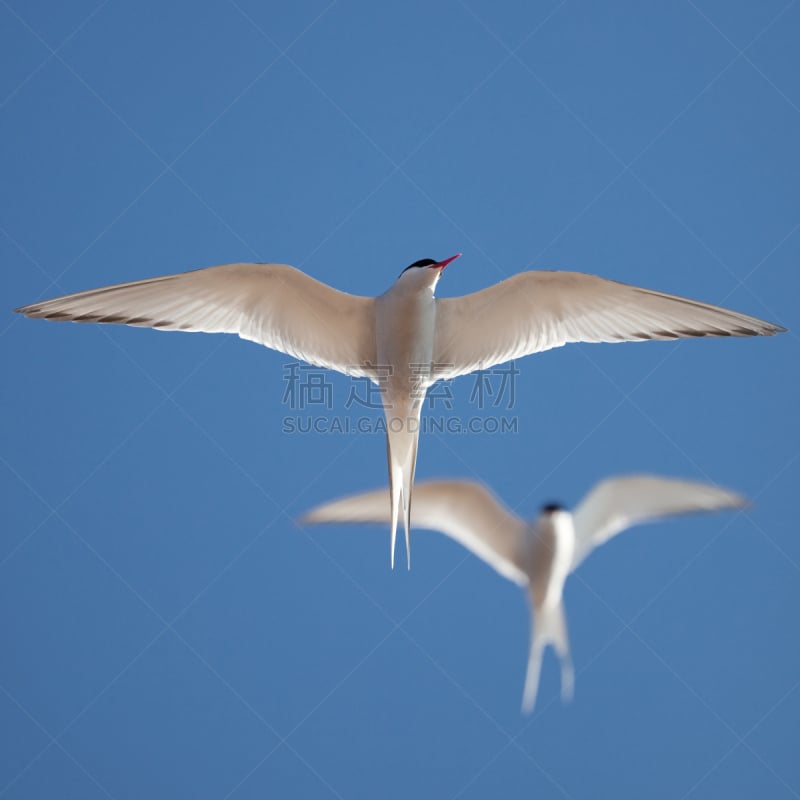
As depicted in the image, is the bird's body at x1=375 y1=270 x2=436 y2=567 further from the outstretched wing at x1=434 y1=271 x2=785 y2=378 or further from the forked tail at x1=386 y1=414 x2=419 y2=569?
the outstretched wing at x1=434 y1=271 x2=785 y2=378

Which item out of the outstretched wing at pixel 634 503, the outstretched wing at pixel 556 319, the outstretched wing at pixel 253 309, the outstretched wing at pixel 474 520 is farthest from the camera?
the outstretched wing at pixel 474 520

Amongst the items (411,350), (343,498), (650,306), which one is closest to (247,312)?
(411,350)

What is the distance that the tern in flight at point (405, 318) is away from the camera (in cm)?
414

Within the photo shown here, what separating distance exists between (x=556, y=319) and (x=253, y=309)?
1.16 m

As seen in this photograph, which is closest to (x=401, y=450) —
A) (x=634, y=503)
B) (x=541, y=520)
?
(x=541, y=520)

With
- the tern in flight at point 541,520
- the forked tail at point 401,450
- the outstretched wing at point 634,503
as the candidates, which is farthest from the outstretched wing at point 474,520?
the forked tail at point 401,450

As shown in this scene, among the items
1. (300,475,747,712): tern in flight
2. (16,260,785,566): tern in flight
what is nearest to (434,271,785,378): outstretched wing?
(16,260,785,566): tern in flight

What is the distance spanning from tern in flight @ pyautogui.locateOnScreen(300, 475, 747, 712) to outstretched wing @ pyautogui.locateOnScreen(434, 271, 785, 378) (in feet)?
2.65

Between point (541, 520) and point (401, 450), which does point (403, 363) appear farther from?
point (541, 520)

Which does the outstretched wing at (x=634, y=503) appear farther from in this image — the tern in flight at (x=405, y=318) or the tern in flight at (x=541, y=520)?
the tern in flight at (x=405, y=318)

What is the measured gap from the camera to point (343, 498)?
495 cm

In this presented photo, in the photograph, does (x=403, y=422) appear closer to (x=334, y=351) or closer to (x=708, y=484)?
(x=334, y=351)

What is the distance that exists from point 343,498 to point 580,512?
106cm

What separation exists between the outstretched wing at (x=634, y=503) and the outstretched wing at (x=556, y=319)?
2.72 ft
